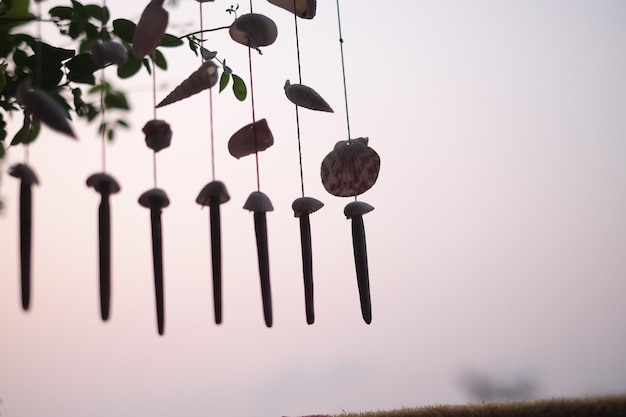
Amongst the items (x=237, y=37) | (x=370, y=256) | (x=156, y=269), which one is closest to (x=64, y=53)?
(x=237, y=37)

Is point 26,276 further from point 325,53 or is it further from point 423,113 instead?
point 423,113

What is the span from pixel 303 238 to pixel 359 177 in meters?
0.07

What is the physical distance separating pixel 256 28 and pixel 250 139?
0.27 ft

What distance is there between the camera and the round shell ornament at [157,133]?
43 centimetres

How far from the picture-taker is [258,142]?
0.50m

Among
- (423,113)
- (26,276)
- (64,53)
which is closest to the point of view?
(26,276)

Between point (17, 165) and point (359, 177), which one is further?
point (359, 177)

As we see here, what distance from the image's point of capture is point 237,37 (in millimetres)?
505

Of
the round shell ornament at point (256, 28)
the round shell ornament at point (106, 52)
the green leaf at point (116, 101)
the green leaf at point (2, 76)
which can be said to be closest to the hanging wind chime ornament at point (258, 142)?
the round shell ornament at point (256, 28)

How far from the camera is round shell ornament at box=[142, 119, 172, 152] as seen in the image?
1.41 ft

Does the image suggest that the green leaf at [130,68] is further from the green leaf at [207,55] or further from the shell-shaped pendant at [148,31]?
the shell-shaped pendant at [148,31]

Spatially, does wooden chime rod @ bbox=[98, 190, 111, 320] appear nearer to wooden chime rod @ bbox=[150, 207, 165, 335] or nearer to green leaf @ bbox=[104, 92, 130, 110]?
wooden chime rod @ bbox=[150, 207, 165, 335]

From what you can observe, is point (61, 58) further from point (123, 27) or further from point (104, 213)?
point (104, 213)

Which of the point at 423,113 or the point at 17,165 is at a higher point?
the point at 423,113
